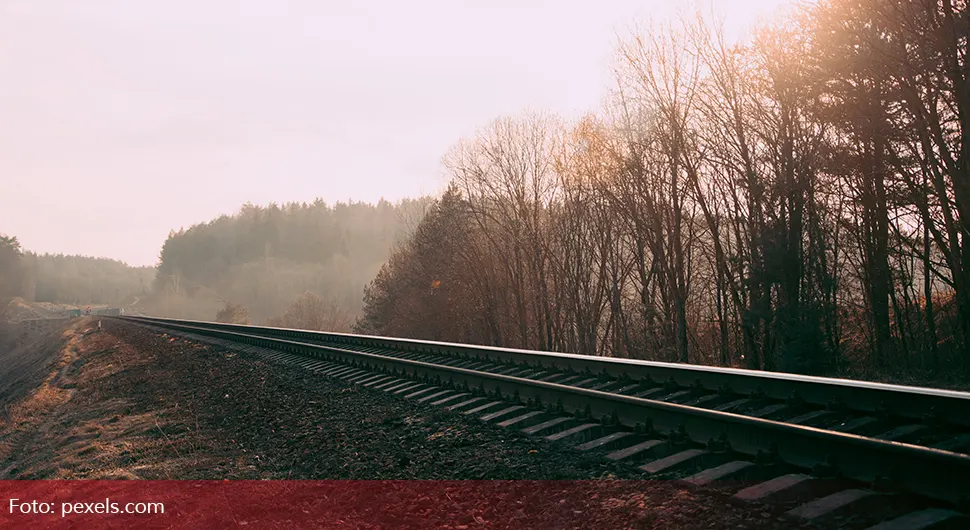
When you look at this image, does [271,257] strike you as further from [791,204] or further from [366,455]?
[366,455]

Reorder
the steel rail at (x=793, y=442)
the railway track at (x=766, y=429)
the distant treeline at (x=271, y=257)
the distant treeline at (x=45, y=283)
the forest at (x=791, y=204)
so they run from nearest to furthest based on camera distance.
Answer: the steel rail at (x=793, y=442) → the railway track at (x=766, y=429) → the forest at (x=791, y=204) → the distant treeline at (x=271, y=257) → the distant treeline at (x=45, y=283)

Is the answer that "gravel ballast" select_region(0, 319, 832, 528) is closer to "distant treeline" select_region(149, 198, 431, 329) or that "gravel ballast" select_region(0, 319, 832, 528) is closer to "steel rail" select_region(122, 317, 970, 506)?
"steel rail" select_region(122, 317, 970, 506)

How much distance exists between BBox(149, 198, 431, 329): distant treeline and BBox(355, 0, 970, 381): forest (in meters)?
83.1

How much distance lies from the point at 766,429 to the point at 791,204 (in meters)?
13.4

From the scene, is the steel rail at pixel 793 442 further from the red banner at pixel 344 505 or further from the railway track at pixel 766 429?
the red banner at pixel 344 505

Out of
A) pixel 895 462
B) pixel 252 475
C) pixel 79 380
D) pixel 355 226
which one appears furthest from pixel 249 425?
pixel 355 226

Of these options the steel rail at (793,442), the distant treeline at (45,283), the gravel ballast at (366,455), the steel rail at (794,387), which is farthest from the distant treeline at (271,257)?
the steel rail at (793,442)

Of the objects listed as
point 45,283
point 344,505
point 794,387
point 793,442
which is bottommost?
point 344,505

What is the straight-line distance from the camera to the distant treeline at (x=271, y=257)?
116438 millimetres

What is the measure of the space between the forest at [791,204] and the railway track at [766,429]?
681cm

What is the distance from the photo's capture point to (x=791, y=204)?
17.2 m

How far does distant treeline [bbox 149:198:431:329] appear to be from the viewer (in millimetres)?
116438

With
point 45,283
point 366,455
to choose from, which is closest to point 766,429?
point 366,455

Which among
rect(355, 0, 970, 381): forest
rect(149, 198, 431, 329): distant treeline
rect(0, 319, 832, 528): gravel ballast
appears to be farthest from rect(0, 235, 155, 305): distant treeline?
rect(0, 319, 832, 528): gravel ballast
